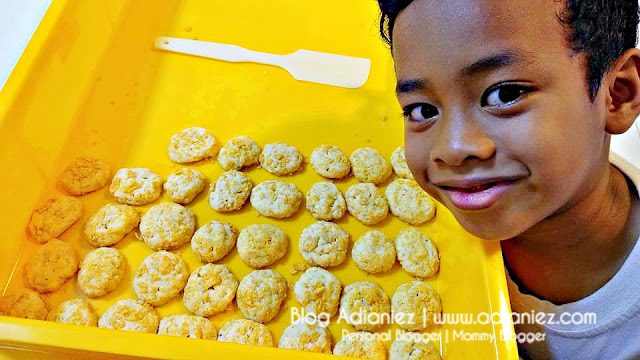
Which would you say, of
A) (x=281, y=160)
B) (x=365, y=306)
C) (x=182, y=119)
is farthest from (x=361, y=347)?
(x=182, y=119)

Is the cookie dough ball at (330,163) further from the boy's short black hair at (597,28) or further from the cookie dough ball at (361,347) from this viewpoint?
the boy's short black hair at (597,28)

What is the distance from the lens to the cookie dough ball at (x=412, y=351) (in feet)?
2.55

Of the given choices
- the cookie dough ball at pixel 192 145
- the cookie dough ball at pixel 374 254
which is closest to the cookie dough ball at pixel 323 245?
the cookie dough ball at pixel 374 254

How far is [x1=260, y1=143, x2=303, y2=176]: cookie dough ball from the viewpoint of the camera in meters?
0.98

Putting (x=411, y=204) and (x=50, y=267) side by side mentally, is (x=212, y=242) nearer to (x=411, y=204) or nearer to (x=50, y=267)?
(x=50, y=267)

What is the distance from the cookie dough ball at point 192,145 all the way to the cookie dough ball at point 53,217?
21 cm

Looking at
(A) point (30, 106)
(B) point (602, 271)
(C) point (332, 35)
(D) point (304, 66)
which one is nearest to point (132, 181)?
(A) point (30, 106)

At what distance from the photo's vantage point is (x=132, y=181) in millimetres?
931

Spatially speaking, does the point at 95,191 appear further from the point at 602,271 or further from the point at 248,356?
the point at 602,271

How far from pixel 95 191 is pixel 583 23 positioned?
2.81 ft

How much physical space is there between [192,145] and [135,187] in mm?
140

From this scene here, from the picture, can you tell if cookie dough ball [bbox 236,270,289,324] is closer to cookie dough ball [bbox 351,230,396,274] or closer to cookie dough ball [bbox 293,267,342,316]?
cookie dough ball [bbox 293,267,342,316]

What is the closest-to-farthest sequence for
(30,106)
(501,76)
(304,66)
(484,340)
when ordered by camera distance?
(501,76) → (484,340) → (30,106) → (304,66)

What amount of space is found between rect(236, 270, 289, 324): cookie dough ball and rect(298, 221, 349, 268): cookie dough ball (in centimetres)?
8
